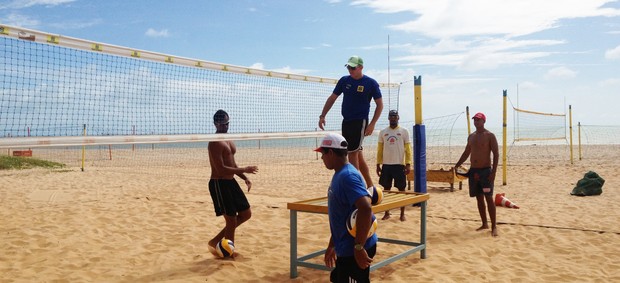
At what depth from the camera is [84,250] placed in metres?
6.04

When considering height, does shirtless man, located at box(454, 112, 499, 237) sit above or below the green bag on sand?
above

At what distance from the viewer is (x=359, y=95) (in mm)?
5402

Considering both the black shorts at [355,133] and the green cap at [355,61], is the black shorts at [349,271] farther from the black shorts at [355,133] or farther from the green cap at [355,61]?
the green cap at [355,61]

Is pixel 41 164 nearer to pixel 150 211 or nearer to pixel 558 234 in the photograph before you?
pixel 150 211

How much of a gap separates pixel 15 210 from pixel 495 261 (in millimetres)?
7952

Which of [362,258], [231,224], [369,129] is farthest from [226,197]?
[362,258]

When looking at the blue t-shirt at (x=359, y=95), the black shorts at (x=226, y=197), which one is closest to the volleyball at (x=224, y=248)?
→ the black shorts at (x=226, y=197)

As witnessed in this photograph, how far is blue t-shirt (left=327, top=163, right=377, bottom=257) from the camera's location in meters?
3.05

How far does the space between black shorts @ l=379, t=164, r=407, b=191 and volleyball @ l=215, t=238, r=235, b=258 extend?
10.7ft

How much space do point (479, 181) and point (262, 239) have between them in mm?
3068

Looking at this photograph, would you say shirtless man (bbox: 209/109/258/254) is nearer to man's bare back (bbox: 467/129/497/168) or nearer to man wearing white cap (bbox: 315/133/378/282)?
man wearing white cap (bbox: 315/133/378/282)

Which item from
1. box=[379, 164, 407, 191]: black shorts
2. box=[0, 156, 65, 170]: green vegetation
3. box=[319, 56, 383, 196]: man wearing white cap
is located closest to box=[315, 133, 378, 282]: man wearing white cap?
box=[319, 56, 383, 196]: man wearing white cap

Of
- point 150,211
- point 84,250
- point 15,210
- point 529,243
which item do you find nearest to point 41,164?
point 15,210

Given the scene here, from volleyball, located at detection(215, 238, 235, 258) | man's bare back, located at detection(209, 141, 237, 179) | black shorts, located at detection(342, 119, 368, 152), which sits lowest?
volleyball, located at detection(215, 238, 235, 258)
